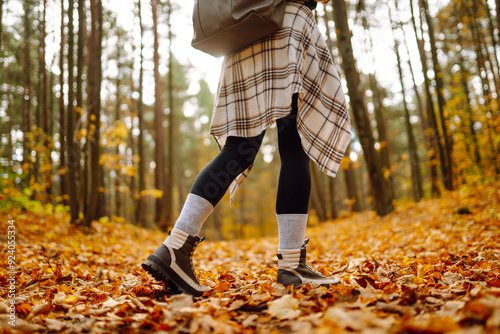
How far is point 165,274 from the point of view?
1453 mm

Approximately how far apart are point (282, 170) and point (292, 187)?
11cm

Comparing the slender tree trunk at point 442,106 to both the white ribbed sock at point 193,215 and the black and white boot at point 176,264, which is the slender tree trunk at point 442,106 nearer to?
the white ribbed sock at point 193,215

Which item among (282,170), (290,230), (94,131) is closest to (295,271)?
(290,230)

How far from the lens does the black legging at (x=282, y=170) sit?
158 cm

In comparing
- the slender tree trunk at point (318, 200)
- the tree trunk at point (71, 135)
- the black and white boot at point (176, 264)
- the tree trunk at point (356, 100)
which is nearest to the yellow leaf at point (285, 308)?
the black and white boot at point (176, 264)

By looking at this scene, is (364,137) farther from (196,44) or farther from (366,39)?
(366,39)

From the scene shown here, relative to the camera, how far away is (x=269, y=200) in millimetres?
26781

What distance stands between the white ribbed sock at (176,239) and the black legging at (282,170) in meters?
0.20

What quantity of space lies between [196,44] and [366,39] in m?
12.3

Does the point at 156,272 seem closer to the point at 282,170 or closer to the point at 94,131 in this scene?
the point at 282,170

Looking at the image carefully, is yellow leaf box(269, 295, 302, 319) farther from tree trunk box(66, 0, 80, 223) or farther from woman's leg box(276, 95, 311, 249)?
tree trunk box(66, 0, 80, 223)

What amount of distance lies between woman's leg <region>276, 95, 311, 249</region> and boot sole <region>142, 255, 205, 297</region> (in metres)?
0.52

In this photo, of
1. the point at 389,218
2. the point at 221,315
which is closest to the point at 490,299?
the point at 221,315

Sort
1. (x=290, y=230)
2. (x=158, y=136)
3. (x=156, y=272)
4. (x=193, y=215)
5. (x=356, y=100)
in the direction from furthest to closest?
(x=158, y=136)
(x=356, y=100)
(x=290, y=230)
(x=193, y=215)
(x=156, y=272)
